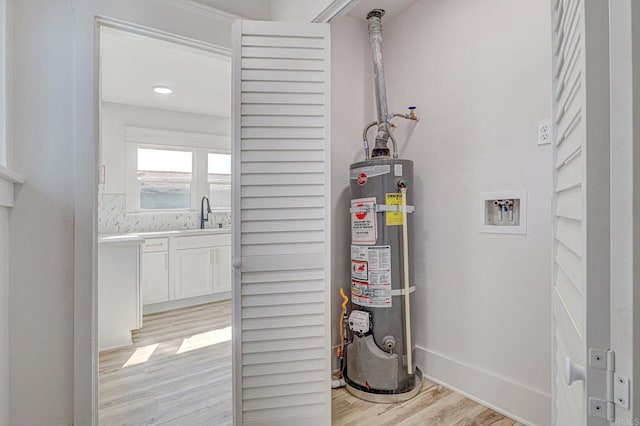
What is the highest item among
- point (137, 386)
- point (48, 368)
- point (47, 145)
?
point (47, 145)

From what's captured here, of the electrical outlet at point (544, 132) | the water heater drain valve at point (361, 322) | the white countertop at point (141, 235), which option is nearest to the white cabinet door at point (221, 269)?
the white countertop at point (141, 235)

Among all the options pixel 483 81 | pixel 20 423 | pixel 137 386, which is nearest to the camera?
pixel 20 423

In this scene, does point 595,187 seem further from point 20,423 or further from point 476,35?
point 20,423

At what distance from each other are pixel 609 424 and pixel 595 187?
0.36 meters

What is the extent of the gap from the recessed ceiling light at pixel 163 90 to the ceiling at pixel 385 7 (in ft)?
7.28

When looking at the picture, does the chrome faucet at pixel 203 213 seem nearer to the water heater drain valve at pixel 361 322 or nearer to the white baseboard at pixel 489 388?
the water heater drain valve at pixel 361 322

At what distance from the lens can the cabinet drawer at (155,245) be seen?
12.0ft

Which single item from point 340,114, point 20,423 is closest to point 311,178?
point 340,114

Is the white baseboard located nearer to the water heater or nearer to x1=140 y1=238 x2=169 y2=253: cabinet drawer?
the water heater

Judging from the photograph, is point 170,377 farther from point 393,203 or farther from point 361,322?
point 393,203

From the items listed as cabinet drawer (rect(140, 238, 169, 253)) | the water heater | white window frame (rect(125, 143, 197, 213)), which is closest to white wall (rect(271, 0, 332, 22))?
the water heater

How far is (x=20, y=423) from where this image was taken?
1.34 metres

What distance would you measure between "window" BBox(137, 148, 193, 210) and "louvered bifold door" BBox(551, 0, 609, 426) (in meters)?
4.45

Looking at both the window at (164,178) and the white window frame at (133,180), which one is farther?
the window at (164,178)
